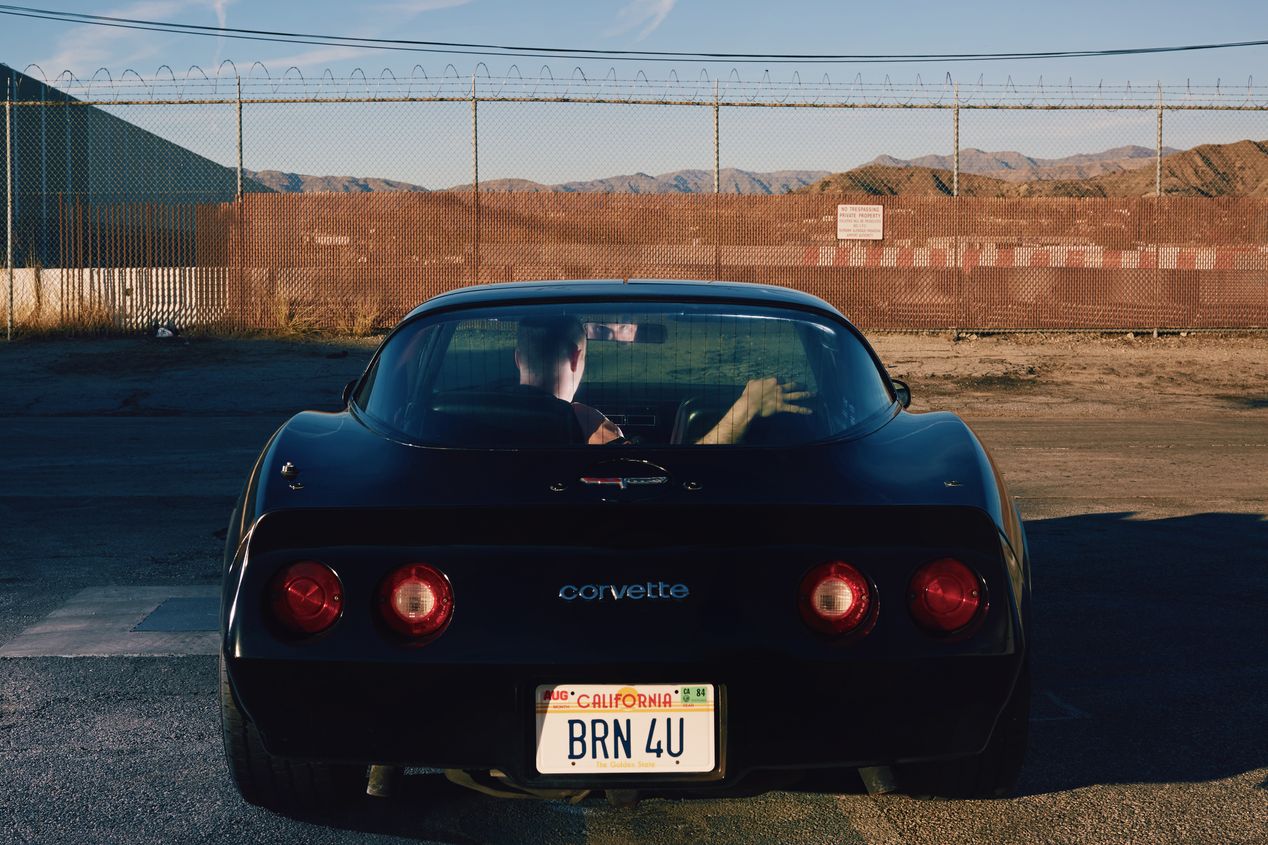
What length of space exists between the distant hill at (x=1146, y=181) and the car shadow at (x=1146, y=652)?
80461 mm

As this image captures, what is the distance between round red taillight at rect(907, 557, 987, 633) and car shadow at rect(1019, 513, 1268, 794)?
101cm

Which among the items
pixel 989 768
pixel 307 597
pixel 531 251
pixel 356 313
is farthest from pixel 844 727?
pixel 356 313

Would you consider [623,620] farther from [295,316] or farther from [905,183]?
[905,183]

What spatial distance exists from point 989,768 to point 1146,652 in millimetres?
2094

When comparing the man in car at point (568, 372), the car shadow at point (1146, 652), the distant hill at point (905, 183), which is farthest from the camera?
the distant hill at point (905, 183)

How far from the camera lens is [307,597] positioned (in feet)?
9.44

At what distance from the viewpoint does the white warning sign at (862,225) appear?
19.8m

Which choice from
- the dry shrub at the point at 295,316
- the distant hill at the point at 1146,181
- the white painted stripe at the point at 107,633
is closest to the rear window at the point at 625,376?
the white painted stripe at the point at 107,633

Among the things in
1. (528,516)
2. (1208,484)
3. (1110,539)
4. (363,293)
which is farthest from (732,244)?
(528,516)

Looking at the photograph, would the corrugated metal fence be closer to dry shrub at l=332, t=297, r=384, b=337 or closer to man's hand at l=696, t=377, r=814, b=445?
dry shrub at l=332, t=297, r=384, b=337

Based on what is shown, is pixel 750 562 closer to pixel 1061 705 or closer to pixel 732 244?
pixel 1061 705

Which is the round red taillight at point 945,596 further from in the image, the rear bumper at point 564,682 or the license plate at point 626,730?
the license plate at point 626,730

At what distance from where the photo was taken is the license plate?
2.82m

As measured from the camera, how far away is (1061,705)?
4.42m
